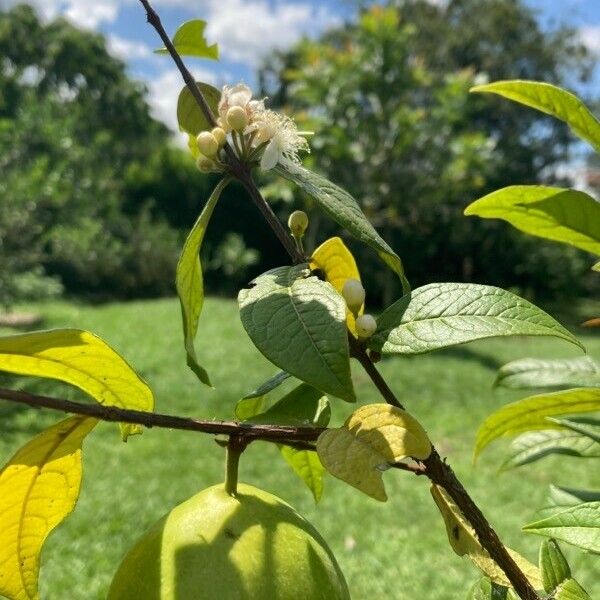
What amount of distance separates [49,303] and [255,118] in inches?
306

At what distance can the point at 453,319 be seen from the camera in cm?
37

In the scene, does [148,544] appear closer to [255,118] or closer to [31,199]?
[255,118]

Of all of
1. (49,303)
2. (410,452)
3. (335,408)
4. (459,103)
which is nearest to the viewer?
(410,452)

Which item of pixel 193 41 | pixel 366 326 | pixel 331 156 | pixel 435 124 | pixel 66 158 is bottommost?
pixel 366 326

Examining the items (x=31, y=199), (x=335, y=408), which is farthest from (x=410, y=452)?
(x=31, y=199)

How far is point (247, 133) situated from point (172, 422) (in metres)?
0.19

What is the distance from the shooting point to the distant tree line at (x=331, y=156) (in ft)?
19.4

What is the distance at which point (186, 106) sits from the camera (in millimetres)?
473

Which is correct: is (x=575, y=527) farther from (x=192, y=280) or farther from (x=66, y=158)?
(x=66, y=158)

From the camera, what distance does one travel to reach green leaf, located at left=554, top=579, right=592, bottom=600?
40 cm

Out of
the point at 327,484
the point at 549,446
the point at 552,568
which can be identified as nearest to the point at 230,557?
the point at 552,568

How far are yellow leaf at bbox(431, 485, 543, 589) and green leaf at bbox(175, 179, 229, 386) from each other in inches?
5.1

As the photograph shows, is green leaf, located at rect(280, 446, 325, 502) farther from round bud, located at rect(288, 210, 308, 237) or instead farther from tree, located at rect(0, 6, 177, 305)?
tree, located at rect(0, 6, 177, 305)

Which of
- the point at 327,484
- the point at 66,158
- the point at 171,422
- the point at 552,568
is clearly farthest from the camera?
the point at 66,158
